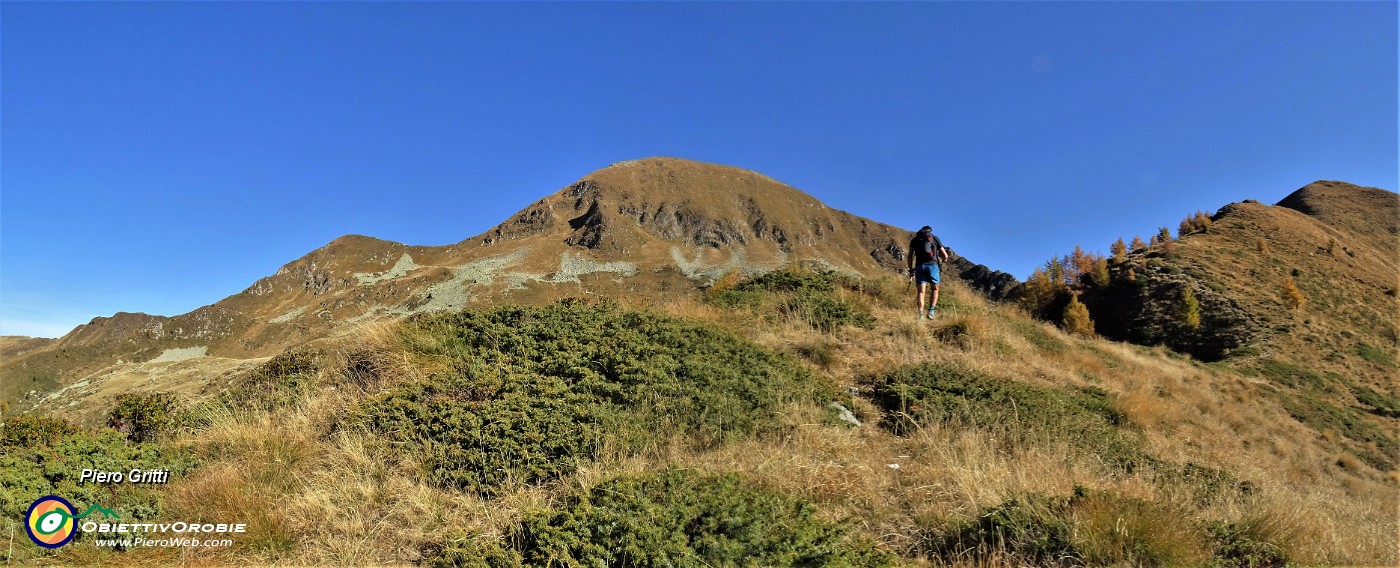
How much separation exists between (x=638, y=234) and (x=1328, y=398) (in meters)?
180

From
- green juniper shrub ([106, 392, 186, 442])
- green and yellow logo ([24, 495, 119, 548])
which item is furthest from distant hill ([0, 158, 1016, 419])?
green and yellow logo ([24, 495, 119, 548])

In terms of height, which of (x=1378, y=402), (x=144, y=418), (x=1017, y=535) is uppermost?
(x=144, y=418)

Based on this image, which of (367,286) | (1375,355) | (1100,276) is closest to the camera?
(1375,355)

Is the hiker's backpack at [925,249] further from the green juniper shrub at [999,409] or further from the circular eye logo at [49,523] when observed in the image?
the circular eye logo at [49,523]

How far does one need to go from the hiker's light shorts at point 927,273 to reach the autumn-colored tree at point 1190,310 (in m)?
45.2

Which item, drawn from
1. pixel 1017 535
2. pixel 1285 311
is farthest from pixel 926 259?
pixel 1285 311

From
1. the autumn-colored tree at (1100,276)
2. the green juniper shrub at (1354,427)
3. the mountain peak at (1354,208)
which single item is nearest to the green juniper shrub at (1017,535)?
the green juniper shrub at (1354,427)

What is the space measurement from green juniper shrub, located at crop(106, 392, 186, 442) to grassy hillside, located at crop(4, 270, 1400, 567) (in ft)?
0.33

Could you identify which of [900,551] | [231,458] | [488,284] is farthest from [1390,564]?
[488,284]

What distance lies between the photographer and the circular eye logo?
3.32 metres

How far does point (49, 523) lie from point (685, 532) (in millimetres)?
3898

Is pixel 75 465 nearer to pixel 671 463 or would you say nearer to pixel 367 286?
pixel 671 463

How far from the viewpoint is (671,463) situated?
4.11 metres

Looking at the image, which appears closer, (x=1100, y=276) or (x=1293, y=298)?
(x=1293, y=298)
